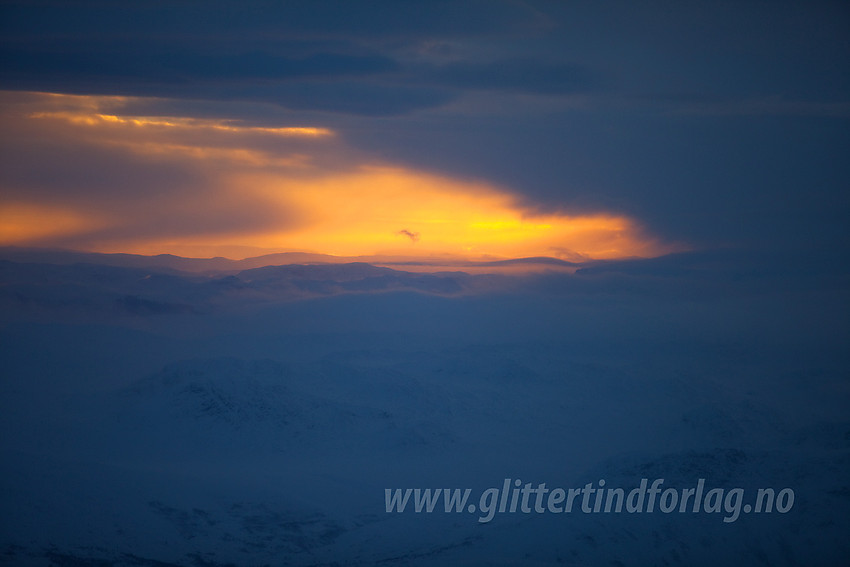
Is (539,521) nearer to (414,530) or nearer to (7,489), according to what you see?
(414,530)

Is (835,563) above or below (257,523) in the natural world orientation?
above

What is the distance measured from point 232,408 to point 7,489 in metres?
32.1

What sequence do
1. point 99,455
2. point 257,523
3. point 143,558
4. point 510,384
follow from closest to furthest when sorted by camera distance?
point 143,558 → point 257,523 → point 99,455 → point 510,384

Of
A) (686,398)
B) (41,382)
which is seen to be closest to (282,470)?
(41,382)

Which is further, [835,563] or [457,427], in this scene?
[457,427]

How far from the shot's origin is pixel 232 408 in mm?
83062

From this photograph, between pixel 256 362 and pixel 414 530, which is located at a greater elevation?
pixel 256 362

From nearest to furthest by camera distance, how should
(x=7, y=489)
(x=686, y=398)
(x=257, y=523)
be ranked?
1. (x=7, y=489)
2. (x=257, y=523)
3. (x=686, y=398)

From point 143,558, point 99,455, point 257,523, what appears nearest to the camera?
point 143,558

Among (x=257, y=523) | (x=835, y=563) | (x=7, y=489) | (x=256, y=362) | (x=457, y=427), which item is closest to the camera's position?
(x=835, y=563)

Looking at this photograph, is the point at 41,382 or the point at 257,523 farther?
the point at 41,382

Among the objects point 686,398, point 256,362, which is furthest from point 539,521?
point 686,398

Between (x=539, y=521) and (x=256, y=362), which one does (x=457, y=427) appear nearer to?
(x=256, y=362)

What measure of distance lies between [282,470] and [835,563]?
5483 centimetres
